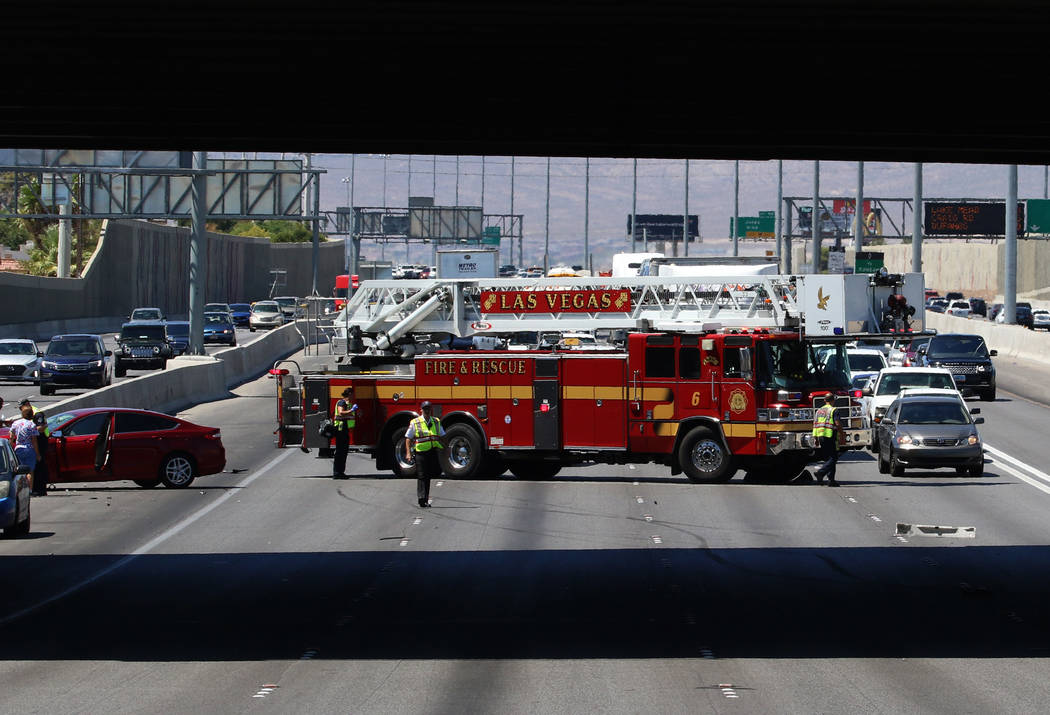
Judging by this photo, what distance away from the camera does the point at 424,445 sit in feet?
85.8

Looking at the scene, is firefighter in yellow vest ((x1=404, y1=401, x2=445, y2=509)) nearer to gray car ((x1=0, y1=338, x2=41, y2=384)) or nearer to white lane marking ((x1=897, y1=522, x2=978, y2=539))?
white lane marking ((x1=897, y1=522, x2=978, y2=539))

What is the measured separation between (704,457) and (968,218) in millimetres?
90089

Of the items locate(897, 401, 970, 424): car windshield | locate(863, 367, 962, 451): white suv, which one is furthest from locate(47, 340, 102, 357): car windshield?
locate(897, 401, 970, 424): car windshield

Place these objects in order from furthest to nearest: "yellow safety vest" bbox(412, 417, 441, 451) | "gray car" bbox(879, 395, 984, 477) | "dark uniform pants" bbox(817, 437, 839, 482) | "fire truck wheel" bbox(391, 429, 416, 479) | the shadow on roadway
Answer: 1. "gray car" bbox(879, 395, 984, 477)
2. "fire truck wheel" bbox(391, 429, 416, 479)
3. "dark uniform pants" bbox(817, 437, 839, 482)
4. "yellow safety vest" bbox(412, 417, 441, 451)
5. the shadow on roadway

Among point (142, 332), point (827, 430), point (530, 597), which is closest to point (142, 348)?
point (142, 332)

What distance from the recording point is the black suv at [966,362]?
46.5 metres

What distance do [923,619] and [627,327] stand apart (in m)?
14.1

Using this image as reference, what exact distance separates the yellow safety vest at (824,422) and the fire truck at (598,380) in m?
0.30

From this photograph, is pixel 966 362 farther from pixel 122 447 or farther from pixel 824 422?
pixel 122 447

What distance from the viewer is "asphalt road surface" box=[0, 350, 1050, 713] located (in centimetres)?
1359

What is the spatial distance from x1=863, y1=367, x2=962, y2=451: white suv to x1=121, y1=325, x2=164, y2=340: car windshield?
92.3ft

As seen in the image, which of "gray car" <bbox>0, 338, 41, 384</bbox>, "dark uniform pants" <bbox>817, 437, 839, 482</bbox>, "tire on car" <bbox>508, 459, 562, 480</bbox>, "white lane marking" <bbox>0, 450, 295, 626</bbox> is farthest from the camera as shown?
"gray car" <bbox>0, 338, 41, 384</bbox>

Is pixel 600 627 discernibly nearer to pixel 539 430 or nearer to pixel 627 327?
pixel 539 430

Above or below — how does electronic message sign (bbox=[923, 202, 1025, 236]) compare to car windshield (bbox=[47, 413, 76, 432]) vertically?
above
